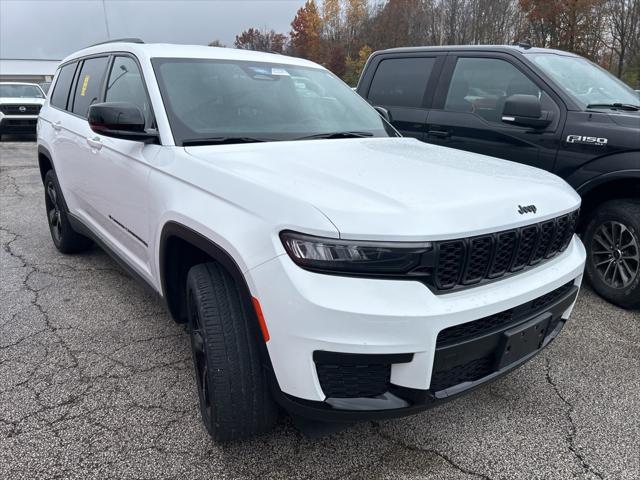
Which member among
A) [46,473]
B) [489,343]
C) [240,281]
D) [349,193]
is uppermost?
[349,193]

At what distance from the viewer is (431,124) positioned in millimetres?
4785

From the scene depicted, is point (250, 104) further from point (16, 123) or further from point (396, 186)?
point (16, 123)

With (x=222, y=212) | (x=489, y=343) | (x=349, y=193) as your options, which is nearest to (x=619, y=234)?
(x=489, y=343)

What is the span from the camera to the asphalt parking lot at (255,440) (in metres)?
2.16

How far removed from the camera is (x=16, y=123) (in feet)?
50.4

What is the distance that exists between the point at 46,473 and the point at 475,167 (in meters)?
2.33

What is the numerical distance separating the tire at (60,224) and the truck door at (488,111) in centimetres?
336

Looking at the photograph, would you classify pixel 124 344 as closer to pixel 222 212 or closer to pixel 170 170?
pixel 170 170

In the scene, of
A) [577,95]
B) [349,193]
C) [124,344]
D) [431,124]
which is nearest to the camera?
[349,193]

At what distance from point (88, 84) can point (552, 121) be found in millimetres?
3618

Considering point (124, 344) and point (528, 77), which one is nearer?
point (124, 344)

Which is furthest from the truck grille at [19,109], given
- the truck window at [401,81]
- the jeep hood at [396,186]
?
the jeep hood at [396,186]

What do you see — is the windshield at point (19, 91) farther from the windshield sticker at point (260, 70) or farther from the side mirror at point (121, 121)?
the side mirror at point (121, 121)

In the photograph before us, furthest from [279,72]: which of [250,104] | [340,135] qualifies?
[340,135]
